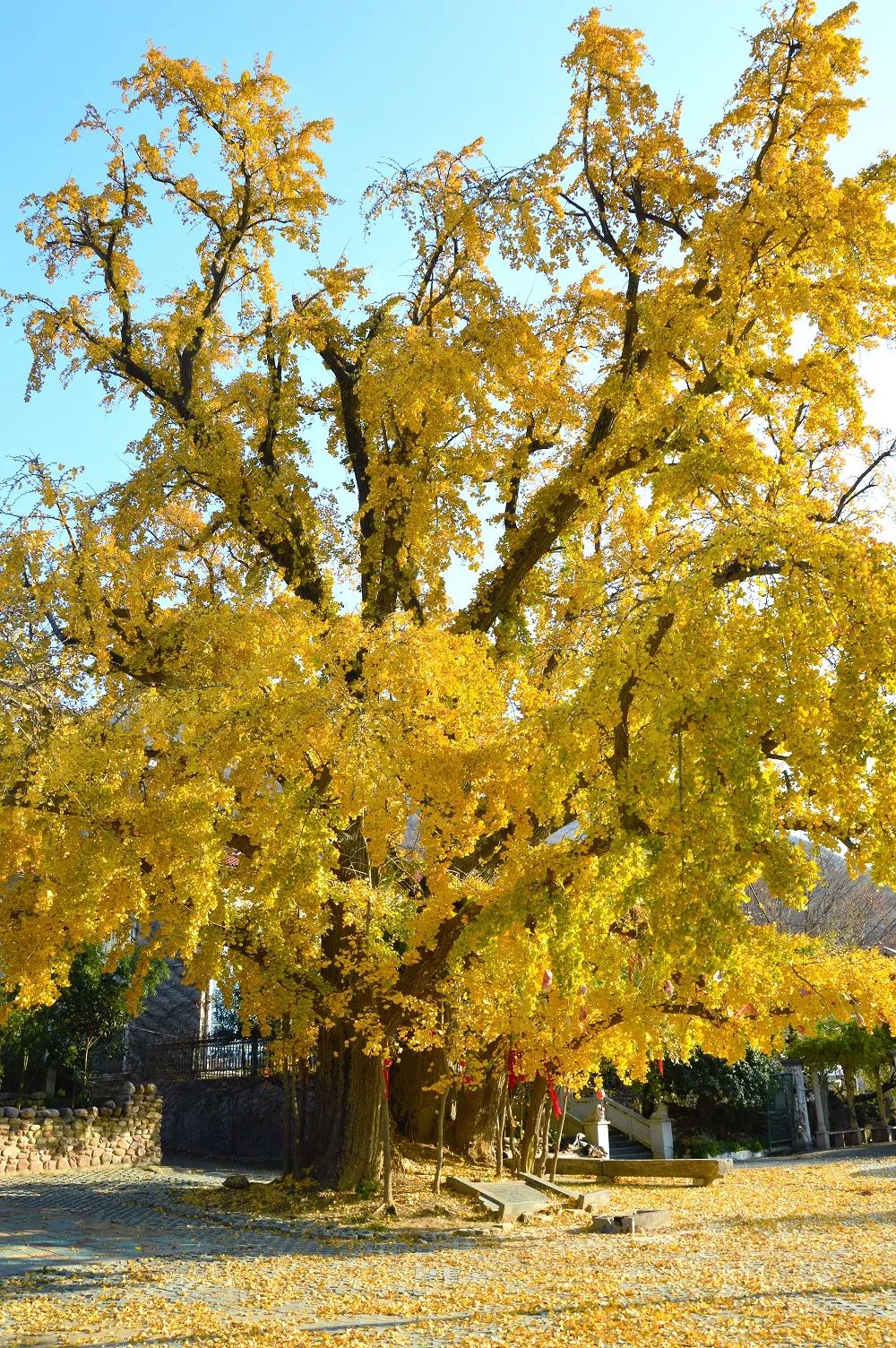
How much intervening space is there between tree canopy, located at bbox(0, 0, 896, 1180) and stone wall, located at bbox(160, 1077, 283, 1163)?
6066mm

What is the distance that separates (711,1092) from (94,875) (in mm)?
15584

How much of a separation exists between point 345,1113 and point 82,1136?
6150mm

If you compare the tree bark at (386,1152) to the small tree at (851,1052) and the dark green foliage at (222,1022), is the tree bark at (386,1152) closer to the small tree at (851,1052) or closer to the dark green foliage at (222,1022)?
the dark green foliage at (222,1022)

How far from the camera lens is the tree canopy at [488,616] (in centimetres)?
638

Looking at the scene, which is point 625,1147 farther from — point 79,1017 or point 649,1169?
point 79,1017

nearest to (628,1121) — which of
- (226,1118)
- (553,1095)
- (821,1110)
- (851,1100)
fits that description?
(821,1110)

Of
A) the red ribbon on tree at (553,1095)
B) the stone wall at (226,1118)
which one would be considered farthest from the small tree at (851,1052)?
the stone wall at (226,1118)

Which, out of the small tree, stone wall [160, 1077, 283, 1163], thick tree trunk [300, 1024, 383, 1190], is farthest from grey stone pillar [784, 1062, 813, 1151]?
thick tree trunk [300, 1024, 383, 1190]

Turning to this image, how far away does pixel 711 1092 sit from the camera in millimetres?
20484

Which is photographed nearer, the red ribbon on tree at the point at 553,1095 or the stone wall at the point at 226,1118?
the red ribbon on tree at the point at 553,1095

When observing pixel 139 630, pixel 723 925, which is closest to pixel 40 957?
pixel 139 630

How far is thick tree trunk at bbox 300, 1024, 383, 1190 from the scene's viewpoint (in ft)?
38.4

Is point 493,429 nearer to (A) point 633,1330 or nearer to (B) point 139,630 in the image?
(B) point 139,630

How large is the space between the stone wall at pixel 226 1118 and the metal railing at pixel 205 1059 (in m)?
0.17
